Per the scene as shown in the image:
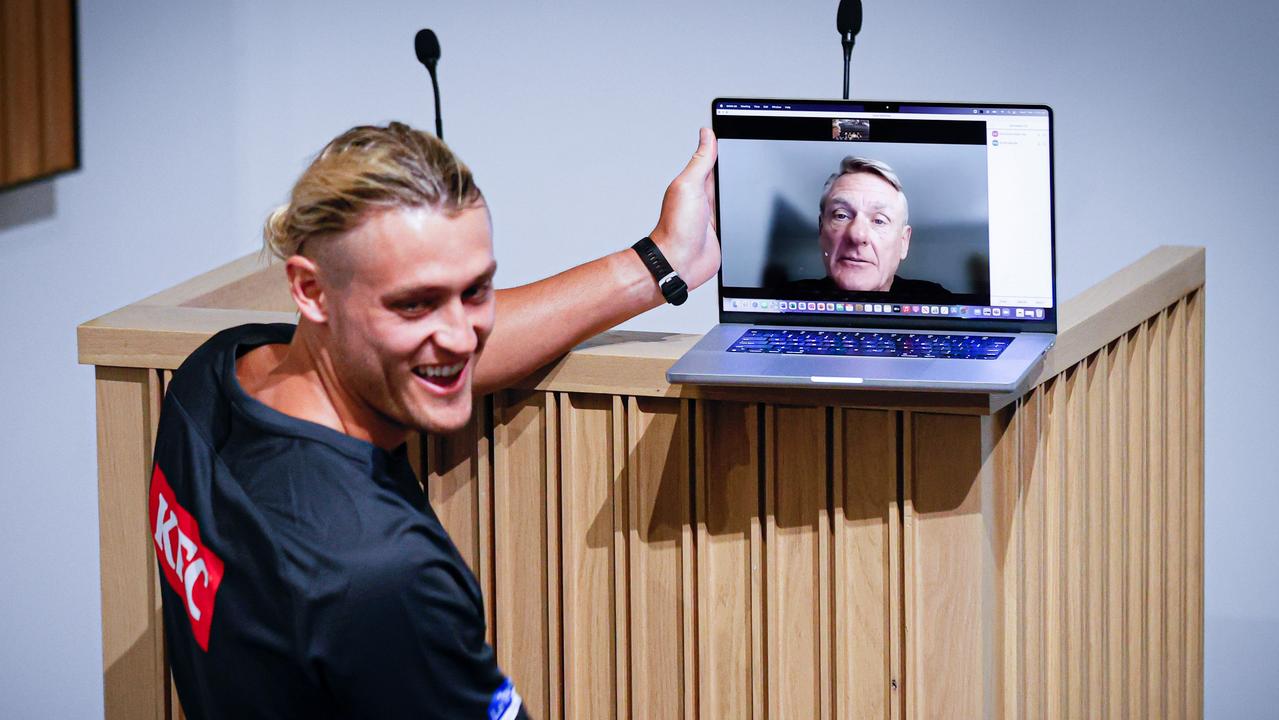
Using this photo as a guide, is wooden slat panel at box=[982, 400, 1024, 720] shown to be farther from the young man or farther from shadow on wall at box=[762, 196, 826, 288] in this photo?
the young man

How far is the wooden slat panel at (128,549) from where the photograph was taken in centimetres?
156

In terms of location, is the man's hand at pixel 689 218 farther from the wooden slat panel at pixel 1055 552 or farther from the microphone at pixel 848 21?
the wooden slat panel at pixel 1055 552

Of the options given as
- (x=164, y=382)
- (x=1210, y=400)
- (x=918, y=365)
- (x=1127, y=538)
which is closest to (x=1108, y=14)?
(x=1210, y=400)

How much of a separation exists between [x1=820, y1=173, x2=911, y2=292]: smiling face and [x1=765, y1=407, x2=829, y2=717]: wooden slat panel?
17 cm

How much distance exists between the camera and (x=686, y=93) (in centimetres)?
316

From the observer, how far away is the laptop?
143cm

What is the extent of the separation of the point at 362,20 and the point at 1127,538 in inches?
87.8

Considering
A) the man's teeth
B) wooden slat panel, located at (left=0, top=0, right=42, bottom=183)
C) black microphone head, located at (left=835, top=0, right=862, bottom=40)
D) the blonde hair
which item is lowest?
the man's teeth

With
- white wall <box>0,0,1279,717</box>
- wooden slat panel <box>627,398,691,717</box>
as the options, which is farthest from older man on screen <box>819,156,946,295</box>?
white wall <box>0,0,1279,717</box>

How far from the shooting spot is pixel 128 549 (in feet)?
5.20

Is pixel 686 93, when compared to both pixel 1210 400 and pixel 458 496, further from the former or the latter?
pixel 458 496

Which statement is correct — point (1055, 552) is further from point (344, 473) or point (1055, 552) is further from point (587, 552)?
point (344, 473)

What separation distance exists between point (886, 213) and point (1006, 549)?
0.32 meters

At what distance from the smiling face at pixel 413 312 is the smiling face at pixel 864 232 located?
0.39m
